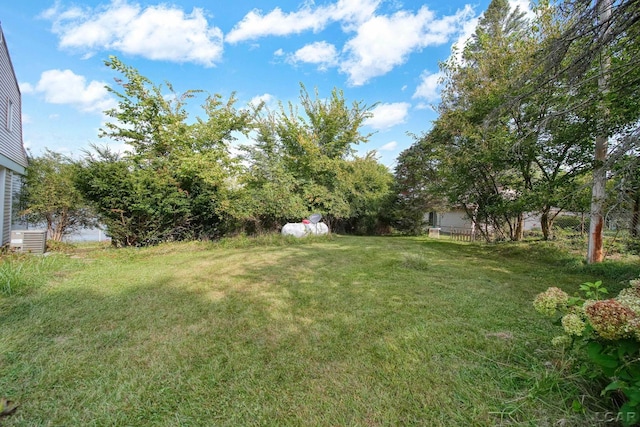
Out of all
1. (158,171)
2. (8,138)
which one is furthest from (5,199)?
(158,171)

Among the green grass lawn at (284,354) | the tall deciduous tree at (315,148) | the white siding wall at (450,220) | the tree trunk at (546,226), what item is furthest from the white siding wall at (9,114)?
the white siding wall at (450,220)

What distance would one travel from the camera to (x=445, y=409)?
5.08ft

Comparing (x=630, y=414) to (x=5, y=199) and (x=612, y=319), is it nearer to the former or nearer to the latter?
(x=612, y=319)

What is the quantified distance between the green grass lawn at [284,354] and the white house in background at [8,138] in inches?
181

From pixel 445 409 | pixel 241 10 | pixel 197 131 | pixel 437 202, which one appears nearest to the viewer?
pixel 445 409

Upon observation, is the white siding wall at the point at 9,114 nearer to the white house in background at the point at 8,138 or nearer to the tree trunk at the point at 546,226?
the white house in background at the point at 8,138

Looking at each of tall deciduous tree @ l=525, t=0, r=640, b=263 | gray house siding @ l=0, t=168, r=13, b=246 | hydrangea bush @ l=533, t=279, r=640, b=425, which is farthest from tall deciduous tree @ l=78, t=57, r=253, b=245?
hydrangea bush @ l=533, t=279, r=640, b=425

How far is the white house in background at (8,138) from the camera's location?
22.2ft

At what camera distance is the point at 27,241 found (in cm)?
641

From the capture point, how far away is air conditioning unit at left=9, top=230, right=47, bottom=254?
20.8 ft

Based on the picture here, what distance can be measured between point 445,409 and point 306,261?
472 centimetres

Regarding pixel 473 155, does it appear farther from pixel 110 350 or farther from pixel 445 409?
pixel 110 350

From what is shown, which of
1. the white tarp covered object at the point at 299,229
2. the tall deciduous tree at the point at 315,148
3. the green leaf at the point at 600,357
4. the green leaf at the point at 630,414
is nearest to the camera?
the green leaf at the point at 630,414

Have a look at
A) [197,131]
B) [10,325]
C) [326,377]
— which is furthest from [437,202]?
[10,325]
